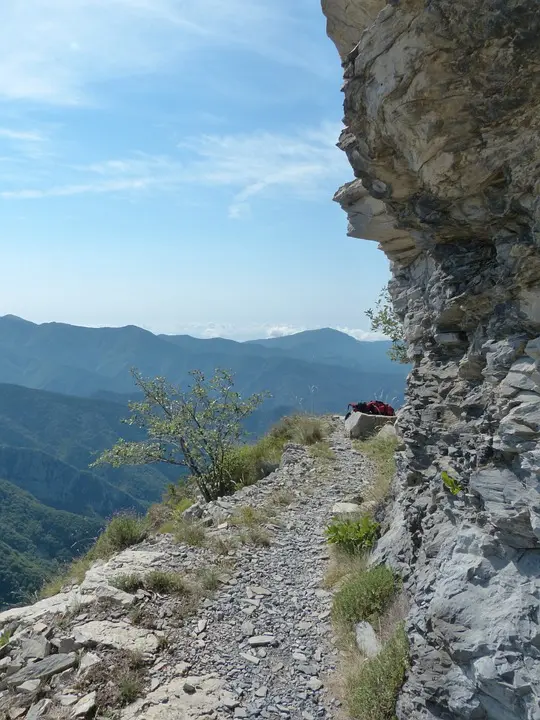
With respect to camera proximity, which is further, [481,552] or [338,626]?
[338,626]

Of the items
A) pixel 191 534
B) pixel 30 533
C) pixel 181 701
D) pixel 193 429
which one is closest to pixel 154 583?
pixel 191 534

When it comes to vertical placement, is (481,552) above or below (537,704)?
above

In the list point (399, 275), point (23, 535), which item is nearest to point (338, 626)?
point (399, 275)

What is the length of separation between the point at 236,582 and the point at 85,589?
2986mm

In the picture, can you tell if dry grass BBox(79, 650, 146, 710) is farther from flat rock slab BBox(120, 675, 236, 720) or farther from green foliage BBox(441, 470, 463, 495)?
green foliage BBox(441, 470, 463, 495)

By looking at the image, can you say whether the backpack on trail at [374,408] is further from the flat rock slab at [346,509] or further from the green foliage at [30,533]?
the green foliage at [30,533]

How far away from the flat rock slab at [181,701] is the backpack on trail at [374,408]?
17.1 m

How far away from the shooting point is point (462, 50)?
5070 millimetres

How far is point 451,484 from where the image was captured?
648cm

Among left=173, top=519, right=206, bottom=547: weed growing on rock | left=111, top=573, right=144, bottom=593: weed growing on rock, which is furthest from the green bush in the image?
left=173, top=519, right=206, bottom=547: weed growing on rock

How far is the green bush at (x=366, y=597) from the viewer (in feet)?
26.1

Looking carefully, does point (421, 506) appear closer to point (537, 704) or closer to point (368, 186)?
point (537, 704)

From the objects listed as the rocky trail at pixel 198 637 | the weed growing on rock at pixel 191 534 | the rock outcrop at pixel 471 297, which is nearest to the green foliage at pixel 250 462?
the weed growing on rock at pixel 191 534

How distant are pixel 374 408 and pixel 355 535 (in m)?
13.9
